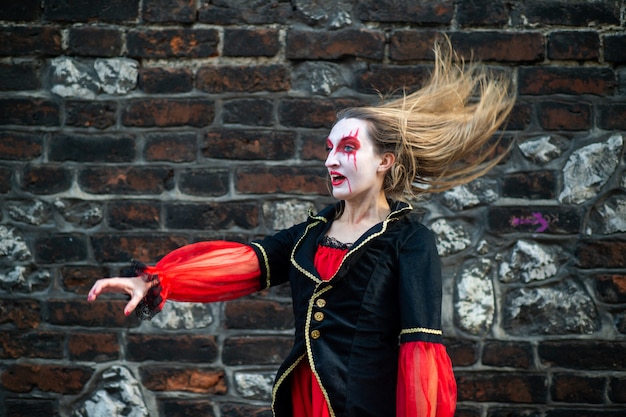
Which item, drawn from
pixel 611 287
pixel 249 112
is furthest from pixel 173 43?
pixel 611 287

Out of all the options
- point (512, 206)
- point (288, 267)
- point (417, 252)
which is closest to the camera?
point (417, 252)

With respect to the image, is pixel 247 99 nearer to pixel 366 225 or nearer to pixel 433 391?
pixel 366 225

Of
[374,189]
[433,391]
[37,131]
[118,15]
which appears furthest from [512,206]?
[37,131]

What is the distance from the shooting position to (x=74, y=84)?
255 cm

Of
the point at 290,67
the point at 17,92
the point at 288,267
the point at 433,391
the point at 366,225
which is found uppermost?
the point at 290,67

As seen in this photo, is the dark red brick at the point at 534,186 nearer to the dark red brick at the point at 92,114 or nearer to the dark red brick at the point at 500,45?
the dark red brick at the point at 500,45

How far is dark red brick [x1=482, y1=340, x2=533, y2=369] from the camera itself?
2465mm

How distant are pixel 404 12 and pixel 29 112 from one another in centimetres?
142

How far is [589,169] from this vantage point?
2490 mm

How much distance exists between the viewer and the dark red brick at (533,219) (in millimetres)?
2486

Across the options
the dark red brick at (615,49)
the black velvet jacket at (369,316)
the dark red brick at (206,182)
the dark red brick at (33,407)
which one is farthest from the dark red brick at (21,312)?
the dark red brick at (615,49)

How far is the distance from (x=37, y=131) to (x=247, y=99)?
784 mm

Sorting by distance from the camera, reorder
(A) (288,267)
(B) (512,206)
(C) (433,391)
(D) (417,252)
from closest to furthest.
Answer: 1. (C) (433,391)
2. (D) (417,252)
3. (A) (288,267)
4. (B) (512,206)

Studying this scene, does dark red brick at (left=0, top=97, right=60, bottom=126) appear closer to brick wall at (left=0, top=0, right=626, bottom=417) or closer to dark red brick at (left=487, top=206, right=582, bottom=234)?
brick wall at (left=0, top=0, right=626, bottom=417)
